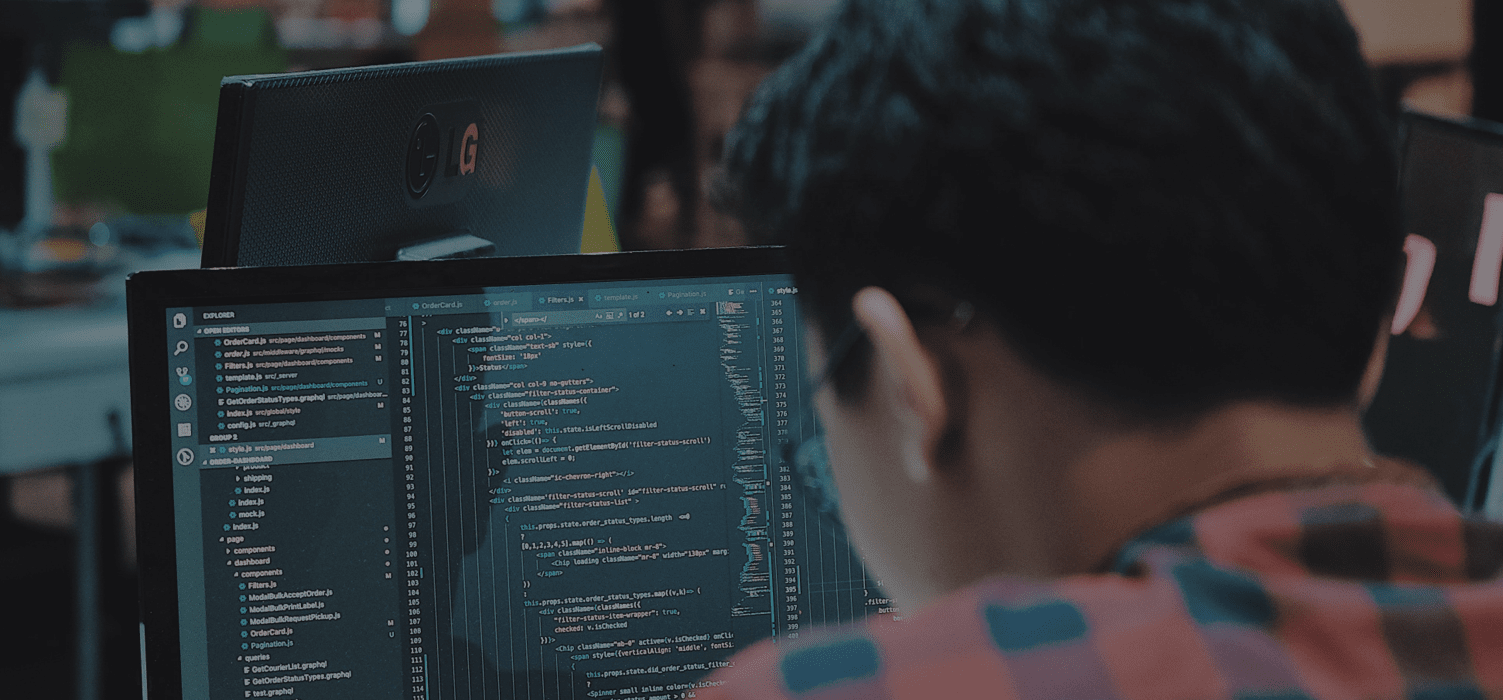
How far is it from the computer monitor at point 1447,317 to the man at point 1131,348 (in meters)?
0.57

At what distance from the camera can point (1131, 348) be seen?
514 mm

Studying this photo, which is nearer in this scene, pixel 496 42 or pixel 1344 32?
pixel 1344 32

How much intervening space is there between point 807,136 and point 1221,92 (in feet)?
0.54

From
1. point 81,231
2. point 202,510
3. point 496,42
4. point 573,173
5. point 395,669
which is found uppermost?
point 496,42

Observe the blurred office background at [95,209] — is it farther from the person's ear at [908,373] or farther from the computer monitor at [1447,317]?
the person's ear at [908,373]

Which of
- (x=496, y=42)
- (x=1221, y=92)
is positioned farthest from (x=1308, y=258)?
(x=496, y=42)

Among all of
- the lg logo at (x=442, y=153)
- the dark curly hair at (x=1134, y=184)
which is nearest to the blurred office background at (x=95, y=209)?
the lg logo at (x=442, y=153)

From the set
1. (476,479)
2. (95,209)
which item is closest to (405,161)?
(476,479)

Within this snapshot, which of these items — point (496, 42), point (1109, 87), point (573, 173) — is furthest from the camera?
point (496, 42)

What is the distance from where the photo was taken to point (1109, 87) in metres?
0.49

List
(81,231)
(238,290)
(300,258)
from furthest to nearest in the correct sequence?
(81,231) < (300,258) < (238,290)

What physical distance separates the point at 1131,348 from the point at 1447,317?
682 millimetres

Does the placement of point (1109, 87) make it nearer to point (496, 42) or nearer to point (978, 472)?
point (978, 472)

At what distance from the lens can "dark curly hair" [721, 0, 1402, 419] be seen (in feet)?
1.61
